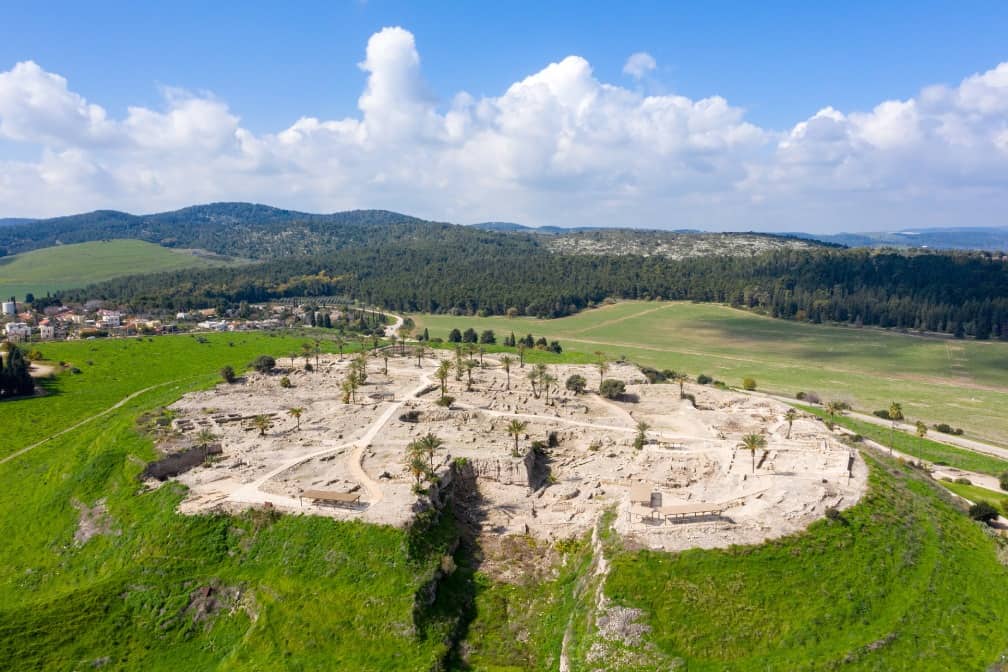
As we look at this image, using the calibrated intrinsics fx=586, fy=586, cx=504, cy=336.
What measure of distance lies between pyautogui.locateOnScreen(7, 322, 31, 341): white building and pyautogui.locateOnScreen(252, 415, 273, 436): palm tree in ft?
422

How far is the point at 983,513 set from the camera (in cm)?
6775

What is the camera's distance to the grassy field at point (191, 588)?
45375 mm

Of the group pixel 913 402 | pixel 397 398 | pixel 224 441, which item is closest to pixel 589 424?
pixel 397 398

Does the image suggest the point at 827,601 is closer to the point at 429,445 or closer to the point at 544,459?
the point at 544,459

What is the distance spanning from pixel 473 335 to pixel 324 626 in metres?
131

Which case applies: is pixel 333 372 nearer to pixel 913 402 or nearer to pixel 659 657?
pixel 659 657

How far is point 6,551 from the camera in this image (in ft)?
204

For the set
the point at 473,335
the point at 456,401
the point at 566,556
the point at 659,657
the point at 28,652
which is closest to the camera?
the point at 659,657

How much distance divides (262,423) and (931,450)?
104870 mm

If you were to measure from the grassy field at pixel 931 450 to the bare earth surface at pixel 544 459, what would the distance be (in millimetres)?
18170

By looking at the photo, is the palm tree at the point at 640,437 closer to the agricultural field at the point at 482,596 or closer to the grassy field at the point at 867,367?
the agricultural field at the point at 482,596

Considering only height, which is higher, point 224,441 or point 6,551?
point 224,441

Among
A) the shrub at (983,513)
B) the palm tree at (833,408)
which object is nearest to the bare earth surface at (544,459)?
the shrub at (983,513)

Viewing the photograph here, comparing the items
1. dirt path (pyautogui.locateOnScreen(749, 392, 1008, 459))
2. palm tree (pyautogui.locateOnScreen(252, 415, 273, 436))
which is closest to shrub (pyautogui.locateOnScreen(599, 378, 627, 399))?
dirt path (pyautogui.locateOnScreen(749, 392, 1008, 459))
